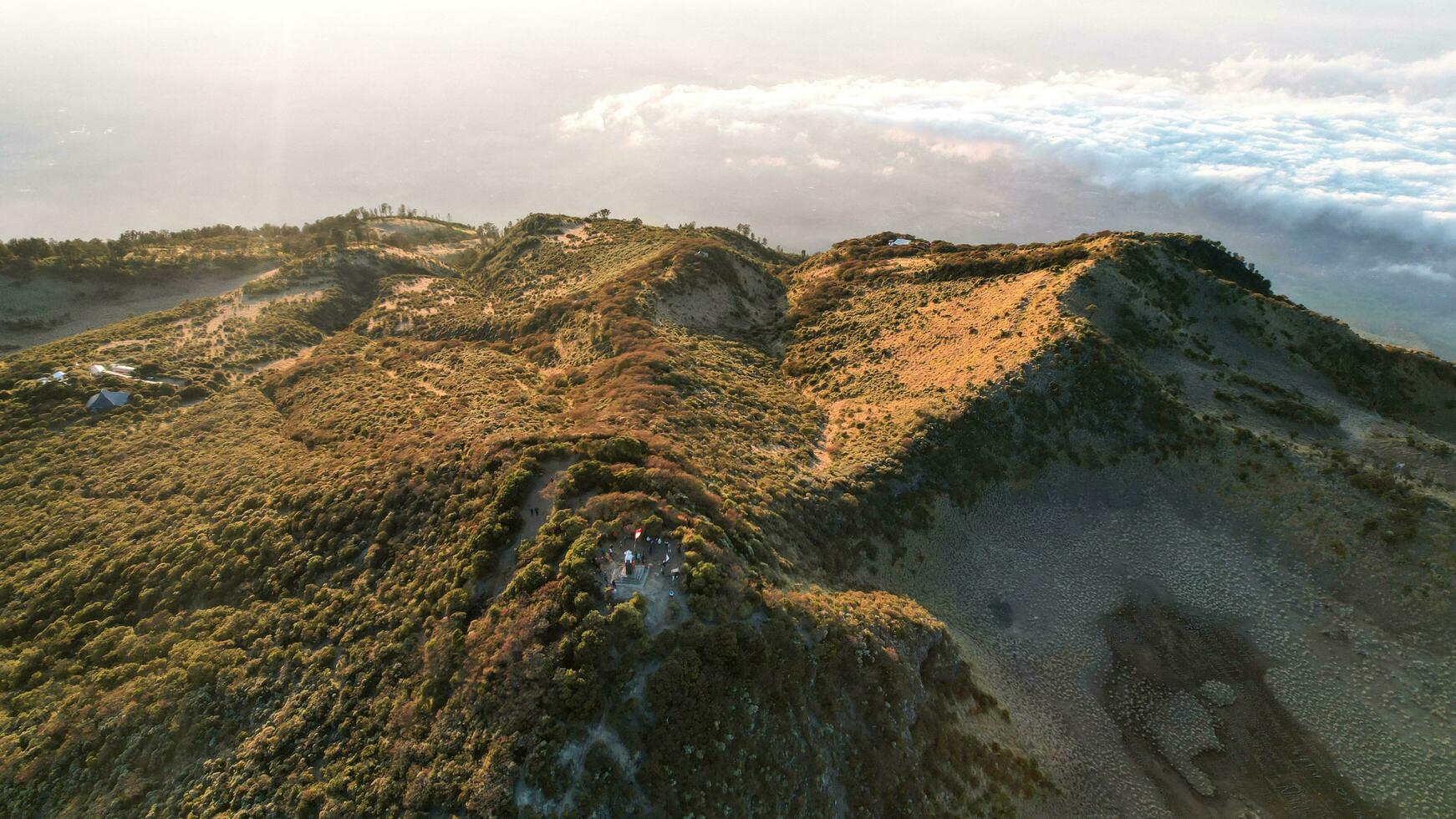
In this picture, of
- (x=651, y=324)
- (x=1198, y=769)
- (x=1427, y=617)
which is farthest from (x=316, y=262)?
(x=1427, y=617)

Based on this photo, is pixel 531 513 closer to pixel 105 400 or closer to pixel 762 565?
pixel 762 565

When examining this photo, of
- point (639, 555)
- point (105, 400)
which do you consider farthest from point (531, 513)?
point (105, 400)

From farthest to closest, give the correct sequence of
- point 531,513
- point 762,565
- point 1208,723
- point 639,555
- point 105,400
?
point 105,400
point 1208,723
point 762,565
point 531,513
point 639,555

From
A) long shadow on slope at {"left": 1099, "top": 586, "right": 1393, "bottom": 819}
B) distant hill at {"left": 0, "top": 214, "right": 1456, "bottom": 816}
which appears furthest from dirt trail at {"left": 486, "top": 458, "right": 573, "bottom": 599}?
long shadow on slope at {"left": 1099, "top": 586, "right": 1393, "bottom": 819}

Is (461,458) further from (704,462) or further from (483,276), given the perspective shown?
(483,276)

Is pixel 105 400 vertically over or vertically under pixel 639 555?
over
